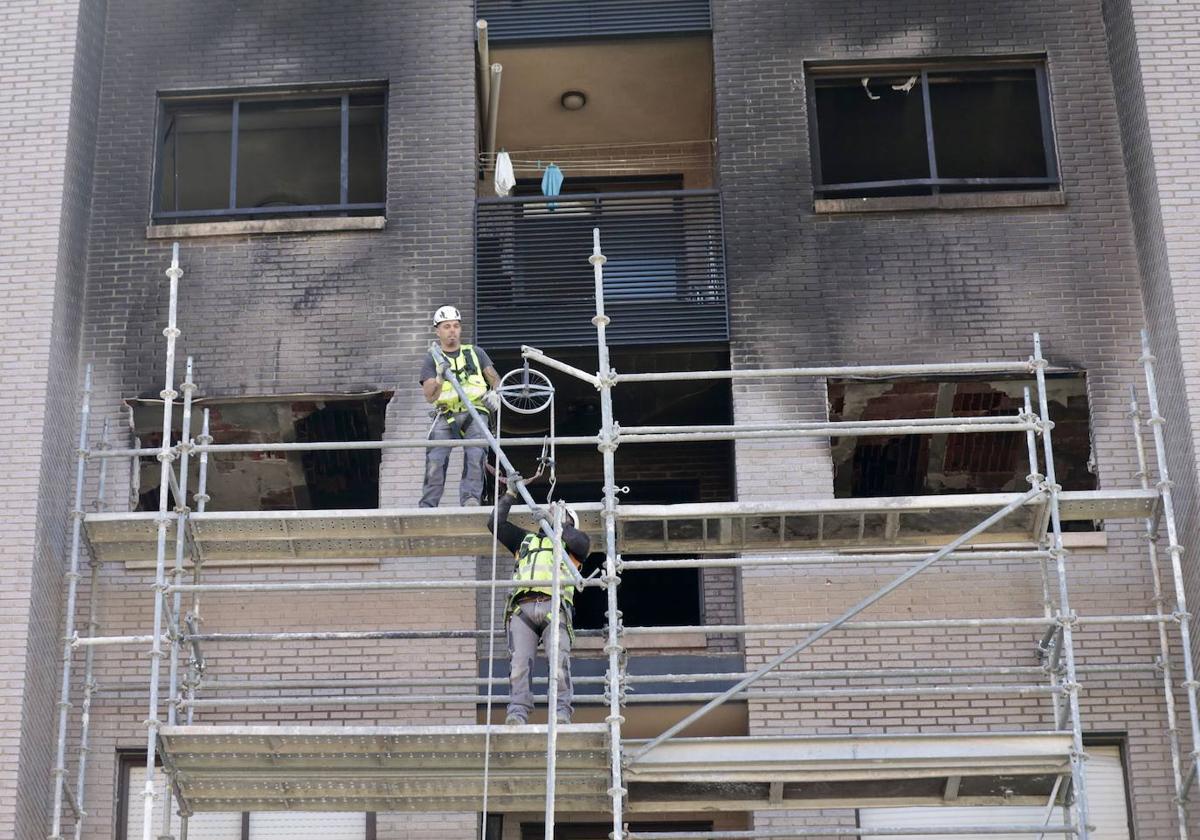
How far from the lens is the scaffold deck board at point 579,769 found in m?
15.3

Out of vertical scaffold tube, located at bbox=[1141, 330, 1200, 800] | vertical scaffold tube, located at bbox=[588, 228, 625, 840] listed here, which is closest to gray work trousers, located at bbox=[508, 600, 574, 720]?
vertical scaffold tube, located at bbox=[588, 228, 625, 840]

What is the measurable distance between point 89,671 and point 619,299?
610cm

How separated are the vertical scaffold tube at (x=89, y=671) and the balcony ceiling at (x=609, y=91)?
20.3 ft

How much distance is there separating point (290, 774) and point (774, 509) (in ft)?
14.6

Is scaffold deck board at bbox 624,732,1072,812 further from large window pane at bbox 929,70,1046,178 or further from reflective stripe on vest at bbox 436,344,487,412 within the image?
large window pane at bbox 929,70,1046,178

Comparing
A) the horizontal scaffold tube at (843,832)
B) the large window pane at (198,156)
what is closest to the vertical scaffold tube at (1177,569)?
the horizontal scaffold tube at (843,832)

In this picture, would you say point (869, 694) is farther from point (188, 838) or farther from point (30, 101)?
point (30, 101)

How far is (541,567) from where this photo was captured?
52.2 feet

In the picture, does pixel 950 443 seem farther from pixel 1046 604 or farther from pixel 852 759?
pixel 852 759

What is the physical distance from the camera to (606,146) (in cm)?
2380

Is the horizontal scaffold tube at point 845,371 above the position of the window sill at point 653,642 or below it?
above

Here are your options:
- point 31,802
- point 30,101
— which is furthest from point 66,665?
point 30,101

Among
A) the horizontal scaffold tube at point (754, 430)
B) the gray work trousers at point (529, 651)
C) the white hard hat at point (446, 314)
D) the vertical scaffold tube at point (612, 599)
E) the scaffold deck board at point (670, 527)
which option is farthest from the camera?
the white hard hat at point (446, 314)

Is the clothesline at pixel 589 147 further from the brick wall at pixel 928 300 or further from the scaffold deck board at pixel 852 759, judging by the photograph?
the scaffold deck board at pixel 852 759
